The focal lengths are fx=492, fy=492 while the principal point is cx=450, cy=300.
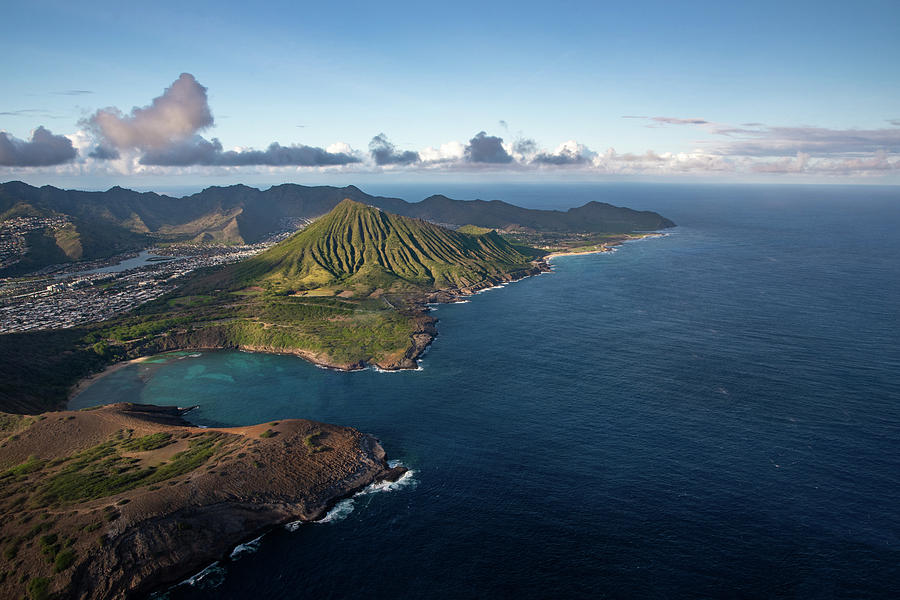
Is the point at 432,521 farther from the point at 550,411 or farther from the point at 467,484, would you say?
the point at 550,411

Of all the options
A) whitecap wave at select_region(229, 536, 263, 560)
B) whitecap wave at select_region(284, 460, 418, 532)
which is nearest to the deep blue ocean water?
whitecap wave at select_region(284, 460, 418, 532)

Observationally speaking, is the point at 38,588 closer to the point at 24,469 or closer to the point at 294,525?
the point at 294,525

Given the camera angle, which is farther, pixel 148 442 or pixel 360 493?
pixel 148 442

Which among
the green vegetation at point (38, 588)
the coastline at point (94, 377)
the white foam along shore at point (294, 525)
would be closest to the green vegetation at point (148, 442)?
the green vegetation at point (38, 588)

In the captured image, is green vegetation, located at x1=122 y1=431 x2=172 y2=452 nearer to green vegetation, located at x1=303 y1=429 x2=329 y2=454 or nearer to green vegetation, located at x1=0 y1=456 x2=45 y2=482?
green vegetation, located at x1=0 y1=456 x2=45 y2=482

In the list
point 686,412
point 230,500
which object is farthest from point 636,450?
point 230,500

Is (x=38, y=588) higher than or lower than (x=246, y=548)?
higher

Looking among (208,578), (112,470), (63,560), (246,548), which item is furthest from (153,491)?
(208,578)

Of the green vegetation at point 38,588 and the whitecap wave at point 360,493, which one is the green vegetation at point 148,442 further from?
the whitecap wave at point 360,493
